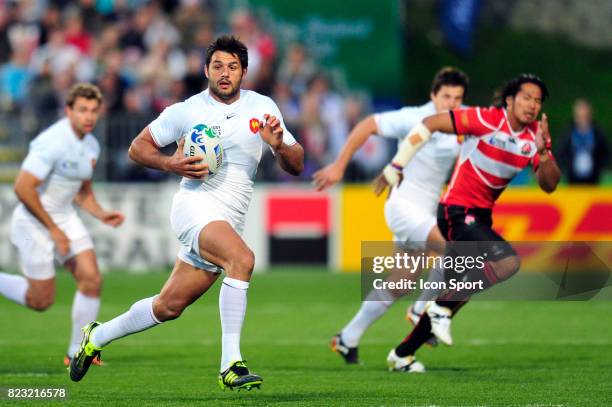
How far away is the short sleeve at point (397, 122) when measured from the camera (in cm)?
1136

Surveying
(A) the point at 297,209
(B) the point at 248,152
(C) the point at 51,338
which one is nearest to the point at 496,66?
(A) the point at 297,209

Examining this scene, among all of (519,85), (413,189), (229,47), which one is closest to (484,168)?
(519,85)

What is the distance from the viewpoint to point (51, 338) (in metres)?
13.4

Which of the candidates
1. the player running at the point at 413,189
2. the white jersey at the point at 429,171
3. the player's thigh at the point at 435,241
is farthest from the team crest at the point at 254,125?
the white jersey at the point at 429,171

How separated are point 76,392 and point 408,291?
3.35 m

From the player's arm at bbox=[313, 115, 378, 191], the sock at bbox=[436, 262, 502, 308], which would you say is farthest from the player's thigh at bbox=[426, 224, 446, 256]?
the player's arm at bbox=[313, 115, 378, 191]

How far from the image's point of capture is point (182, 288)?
8922mm

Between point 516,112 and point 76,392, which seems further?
point 516,112

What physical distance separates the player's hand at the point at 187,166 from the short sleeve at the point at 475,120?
95.6 inches

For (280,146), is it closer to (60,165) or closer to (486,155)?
(486,155)

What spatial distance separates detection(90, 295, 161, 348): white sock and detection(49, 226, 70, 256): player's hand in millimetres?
2269

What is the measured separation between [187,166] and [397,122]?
10.5 feet

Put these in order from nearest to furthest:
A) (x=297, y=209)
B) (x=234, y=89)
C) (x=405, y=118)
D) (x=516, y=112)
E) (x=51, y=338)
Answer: (x=234, y=89) → (x=516, y=112) → (x=405, y=118) → (x=51, y=338) → (x=297, y=209)

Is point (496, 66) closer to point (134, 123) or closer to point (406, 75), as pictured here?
point (406, 75)
